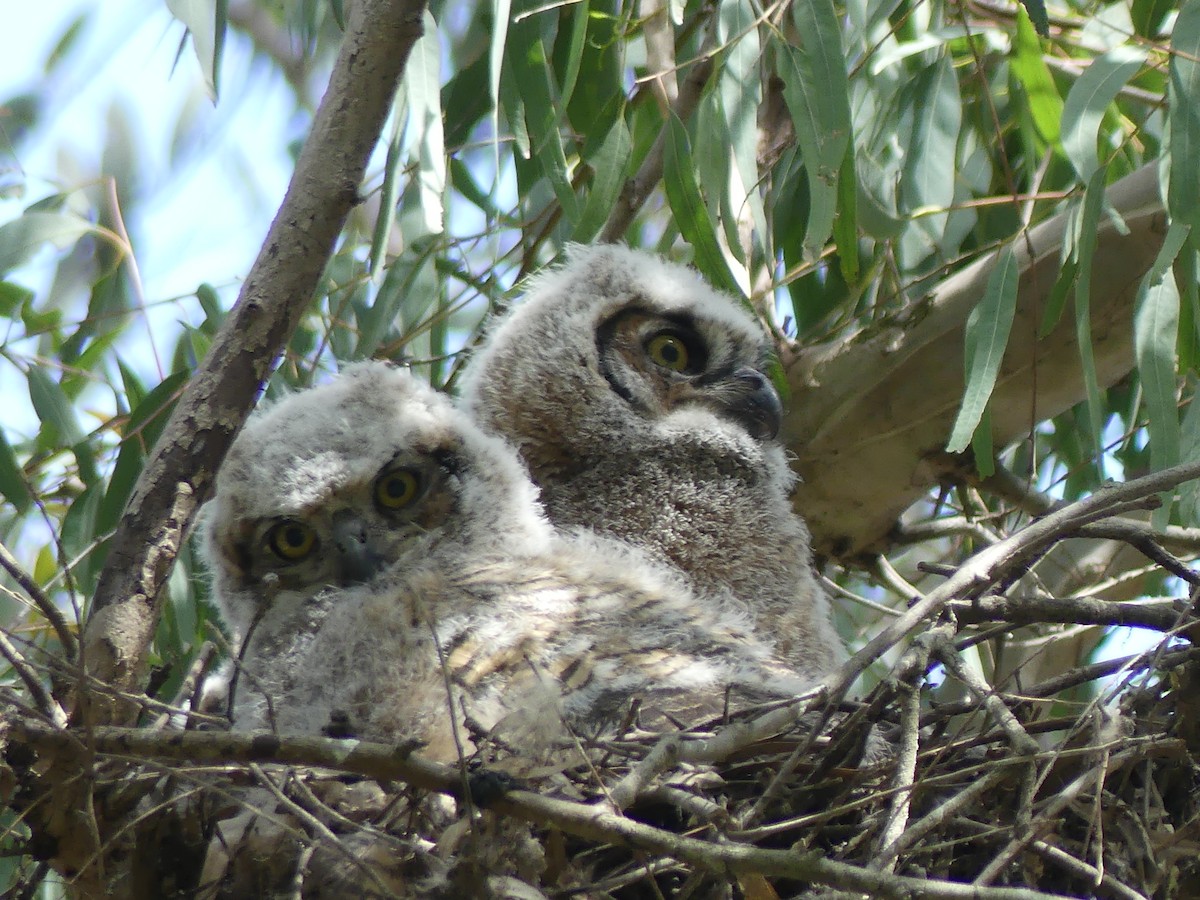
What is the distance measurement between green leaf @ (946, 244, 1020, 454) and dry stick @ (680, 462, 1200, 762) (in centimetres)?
50

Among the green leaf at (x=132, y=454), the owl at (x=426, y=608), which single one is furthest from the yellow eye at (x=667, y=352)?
the green leaf at (x=132, y=454)

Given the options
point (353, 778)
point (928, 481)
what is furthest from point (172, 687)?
point (928, 481)

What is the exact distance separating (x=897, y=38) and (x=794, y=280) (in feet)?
2.28

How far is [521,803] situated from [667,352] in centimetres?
188

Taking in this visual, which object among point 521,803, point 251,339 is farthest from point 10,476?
point 521,803

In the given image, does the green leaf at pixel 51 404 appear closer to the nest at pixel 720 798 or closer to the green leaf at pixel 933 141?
the nest at pixel 720 798

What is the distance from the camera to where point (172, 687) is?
10.4 ft

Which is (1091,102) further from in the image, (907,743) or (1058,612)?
(907,743)

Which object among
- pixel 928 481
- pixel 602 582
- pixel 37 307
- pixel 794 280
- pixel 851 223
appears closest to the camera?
pixel 602 582

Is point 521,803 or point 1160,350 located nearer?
point 521,803

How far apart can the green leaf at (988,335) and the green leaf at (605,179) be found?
0.79 m

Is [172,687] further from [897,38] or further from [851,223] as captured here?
[897,38]

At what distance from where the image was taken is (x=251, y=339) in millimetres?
1783

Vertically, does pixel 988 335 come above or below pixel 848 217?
below
